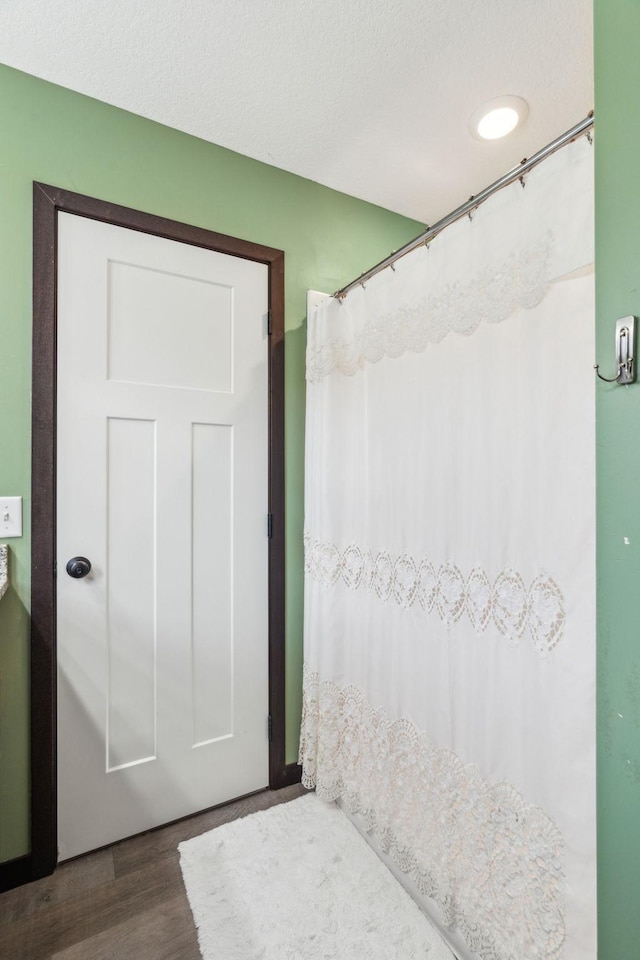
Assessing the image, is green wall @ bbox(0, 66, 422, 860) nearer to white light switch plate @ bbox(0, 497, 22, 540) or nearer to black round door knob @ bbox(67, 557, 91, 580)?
white light switch plate @ bbox(0, 497, 22, 540)

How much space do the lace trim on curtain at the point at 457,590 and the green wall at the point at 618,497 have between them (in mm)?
180

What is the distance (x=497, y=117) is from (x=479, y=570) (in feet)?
5.26

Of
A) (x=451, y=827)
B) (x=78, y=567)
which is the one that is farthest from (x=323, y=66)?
(x=451, y=827)

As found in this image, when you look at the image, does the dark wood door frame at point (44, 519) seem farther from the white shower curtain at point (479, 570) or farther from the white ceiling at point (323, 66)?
the white shower curtain at point (479, 570)

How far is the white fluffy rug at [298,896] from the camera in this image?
48.1 inches

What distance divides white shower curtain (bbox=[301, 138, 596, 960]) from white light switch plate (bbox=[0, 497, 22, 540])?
3.41ft

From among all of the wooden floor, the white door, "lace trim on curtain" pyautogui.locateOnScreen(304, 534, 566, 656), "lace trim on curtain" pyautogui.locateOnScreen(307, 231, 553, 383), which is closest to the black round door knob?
the white door

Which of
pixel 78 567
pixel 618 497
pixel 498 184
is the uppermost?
pixel 498 184

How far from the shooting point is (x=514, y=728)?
106 cm

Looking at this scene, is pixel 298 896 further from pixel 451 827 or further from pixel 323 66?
pixel 323 66

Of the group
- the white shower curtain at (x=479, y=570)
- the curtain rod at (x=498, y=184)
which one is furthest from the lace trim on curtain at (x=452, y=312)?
the curtain rod at (x=498, y=184)

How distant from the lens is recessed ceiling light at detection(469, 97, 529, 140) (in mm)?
1594

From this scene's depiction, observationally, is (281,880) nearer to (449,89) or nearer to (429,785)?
(429,785)

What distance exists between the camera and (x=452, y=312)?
1231 mm
